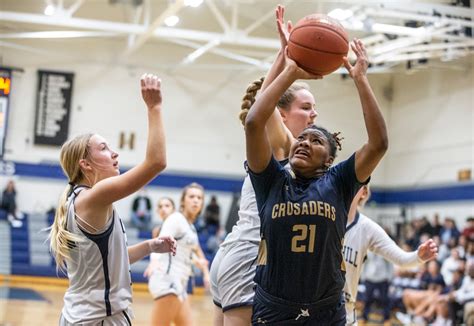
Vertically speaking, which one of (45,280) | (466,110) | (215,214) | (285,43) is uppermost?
(466,110)

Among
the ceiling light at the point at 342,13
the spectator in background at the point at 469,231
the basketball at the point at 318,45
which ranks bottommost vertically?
the spectator in background at the point at 469,231

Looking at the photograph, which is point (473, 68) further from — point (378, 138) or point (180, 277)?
point (378, 138)

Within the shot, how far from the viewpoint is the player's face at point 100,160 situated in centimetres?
365

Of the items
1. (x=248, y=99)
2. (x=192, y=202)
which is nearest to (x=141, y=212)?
(x=192, y=202)

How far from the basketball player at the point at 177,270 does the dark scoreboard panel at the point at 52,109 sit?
13659 millimetres

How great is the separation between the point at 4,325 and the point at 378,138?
7232 mm

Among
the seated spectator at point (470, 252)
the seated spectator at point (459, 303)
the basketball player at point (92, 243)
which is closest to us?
the basketball player at point (92, 243)

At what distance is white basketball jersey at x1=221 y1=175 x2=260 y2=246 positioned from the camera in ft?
12.0

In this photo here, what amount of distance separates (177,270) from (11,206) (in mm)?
13450

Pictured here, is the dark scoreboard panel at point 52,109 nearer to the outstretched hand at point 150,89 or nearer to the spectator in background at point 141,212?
the spectator in background at point 141,212

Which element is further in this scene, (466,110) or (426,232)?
(466,110)

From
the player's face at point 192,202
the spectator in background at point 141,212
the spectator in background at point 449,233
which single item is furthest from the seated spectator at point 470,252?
the spectator in background at point 141,212

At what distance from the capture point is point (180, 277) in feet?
22.7

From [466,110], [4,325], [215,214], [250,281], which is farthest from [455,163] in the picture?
[250,281]
